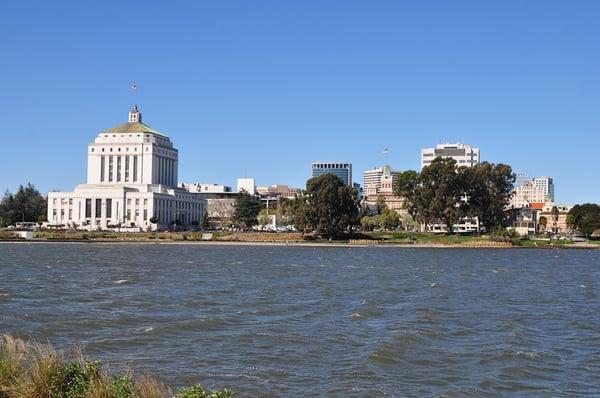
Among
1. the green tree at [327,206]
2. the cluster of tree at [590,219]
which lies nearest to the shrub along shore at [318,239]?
the green tree at [327,206]

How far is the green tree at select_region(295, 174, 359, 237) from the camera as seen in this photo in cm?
15525

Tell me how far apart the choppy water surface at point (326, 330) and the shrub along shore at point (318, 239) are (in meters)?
93.3

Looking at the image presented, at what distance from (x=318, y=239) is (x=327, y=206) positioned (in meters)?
11.2

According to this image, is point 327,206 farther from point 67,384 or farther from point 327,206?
point 67,384

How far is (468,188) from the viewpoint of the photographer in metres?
162

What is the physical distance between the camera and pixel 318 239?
16412cm

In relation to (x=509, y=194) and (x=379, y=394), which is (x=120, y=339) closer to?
(x=379, y=394)

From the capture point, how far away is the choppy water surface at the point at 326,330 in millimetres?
24391

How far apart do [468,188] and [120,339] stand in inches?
5426

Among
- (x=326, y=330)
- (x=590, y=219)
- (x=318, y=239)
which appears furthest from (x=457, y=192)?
(x=326, y=330)

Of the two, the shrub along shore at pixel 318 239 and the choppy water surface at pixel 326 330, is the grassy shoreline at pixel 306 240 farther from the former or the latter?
the choppy water surface at pixel 326 330

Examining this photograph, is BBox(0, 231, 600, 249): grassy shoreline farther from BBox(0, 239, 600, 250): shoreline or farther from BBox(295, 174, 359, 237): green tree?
BBox(295, 174, 359, 237): green tree

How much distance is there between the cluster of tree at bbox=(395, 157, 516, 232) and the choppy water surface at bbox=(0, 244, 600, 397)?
95757 mm


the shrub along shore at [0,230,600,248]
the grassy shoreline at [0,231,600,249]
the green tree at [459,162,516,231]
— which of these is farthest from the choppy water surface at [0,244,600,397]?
the green tree at [459,162,516,231]
